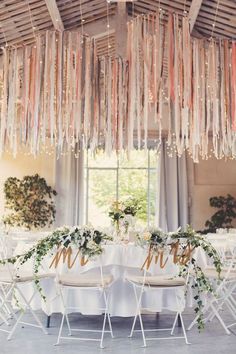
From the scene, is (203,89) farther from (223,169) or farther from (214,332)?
(223,169)

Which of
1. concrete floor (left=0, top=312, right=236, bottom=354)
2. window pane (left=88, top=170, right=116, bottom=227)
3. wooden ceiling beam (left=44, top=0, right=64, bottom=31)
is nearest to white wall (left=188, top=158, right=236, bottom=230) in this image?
window pane (left=88, top=170, right=116, bottom=227)

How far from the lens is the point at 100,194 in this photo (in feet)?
40.6

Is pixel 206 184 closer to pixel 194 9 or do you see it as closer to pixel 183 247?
pixel 194 9

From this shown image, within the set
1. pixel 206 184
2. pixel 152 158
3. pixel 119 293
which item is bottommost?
pixel 119 293

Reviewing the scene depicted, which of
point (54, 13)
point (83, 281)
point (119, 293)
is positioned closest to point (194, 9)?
point (54, 13)

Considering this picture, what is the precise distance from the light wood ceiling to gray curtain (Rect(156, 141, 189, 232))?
4.00m

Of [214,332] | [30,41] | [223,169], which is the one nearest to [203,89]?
[214,332]

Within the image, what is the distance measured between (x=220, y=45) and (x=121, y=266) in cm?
289

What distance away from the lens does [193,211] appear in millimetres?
11883

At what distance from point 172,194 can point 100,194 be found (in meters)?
1.79

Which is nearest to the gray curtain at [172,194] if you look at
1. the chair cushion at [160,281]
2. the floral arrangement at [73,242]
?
the chair cushion at [160,281]

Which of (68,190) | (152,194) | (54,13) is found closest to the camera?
(54,13)

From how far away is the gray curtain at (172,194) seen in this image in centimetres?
1176

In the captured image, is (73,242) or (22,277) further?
(22,277)
